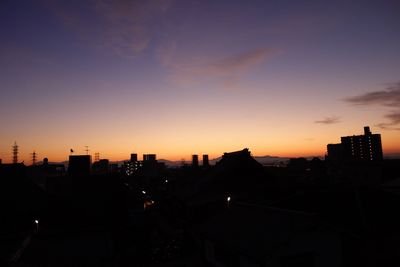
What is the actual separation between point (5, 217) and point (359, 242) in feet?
90.5

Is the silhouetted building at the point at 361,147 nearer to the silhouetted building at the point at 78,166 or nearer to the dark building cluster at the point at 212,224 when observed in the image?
the dark building cluster at the point at 212,224

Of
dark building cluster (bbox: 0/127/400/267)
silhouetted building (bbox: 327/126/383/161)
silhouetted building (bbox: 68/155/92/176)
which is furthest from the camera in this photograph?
silhouetted building (bbox: 327/126/383/161)

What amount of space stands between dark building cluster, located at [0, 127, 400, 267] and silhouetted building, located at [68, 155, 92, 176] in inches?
3.8

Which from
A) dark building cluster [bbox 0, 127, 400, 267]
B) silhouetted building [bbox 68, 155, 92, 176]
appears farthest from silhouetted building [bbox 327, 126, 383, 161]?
silhouetted building [bbox 68, 155, 92, 176]

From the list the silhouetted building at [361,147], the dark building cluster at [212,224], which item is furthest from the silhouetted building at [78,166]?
the silhouetted building at [361,147]

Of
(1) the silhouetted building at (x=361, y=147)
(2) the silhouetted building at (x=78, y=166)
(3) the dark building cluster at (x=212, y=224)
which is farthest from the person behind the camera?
(1) the silhouetted building at (x=361, y=147)

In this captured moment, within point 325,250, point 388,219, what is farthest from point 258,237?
point 388,219

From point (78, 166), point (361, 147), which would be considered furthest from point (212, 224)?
point (361, 147)

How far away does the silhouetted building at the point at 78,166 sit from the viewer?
103 feet

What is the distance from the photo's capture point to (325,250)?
16578 millimetres

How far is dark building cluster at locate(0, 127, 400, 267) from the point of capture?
16609 millimetres

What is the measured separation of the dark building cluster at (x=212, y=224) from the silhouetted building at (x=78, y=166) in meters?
0.10

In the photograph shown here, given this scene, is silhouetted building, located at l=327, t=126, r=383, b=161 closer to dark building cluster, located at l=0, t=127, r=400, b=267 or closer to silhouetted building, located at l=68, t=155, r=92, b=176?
dark building cluster, located at l=0, t=127, r=400, b=267

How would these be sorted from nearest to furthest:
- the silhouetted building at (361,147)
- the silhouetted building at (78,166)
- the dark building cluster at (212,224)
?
1. the dark building cluster at (212,224)
2. the silhouetted building at (78,166)
3. the silhouetted building at (361,147)
